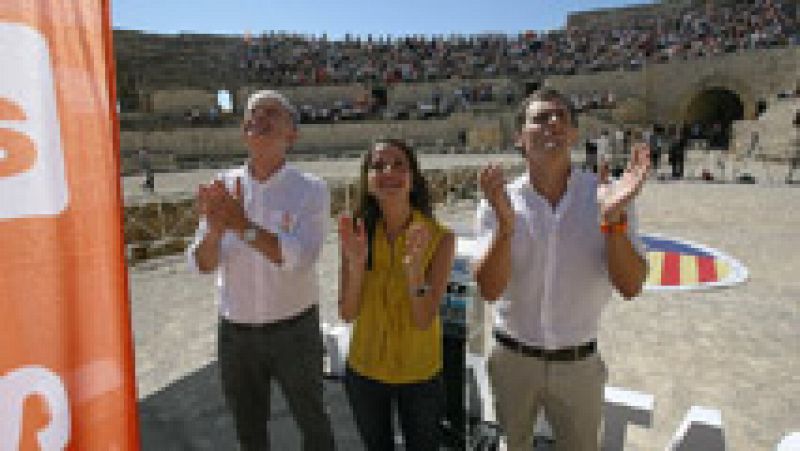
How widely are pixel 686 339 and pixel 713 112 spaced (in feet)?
105

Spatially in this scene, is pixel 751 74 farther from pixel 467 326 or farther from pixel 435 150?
pixel 467 326

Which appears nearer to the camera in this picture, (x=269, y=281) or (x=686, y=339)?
(x=269, y=281)

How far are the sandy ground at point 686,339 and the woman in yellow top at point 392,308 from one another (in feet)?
6.63

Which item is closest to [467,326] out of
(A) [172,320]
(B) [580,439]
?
(B) [580,439]

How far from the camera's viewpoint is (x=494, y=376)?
2.41 meters

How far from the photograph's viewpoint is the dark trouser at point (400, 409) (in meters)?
2.35

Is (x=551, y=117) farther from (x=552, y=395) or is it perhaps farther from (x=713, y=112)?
(x=713, y=112)

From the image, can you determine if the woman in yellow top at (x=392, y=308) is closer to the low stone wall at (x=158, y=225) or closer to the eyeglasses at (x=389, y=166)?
the eyeglasses at (x=389, y=166)

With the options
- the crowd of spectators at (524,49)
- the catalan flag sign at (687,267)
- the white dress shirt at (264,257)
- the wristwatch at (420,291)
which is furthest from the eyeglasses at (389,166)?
the crowd of spectators at (524,49)

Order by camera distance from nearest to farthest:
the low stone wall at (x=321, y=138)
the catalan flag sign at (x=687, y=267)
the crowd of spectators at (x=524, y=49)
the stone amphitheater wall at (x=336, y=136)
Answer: the catalan flag sign at (x=687, y=267) → the low stone wall at (x=321, y=138) → the stone amphitheater wall at (x=336, y=136) → the crowd of spectators at (x=524, y=49)

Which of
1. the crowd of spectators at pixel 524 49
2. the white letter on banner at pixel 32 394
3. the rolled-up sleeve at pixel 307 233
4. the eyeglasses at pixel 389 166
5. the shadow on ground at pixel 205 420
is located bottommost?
the shadow on ground at pixel 205 420

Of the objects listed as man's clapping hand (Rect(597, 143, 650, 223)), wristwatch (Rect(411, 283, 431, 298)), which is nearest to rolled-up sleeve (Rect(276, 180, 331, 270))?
wristwatch (Rect(411, 283, 431, 298))

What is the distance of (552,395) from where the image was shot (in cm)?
226

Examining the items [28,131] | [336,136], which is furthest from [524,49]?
[28,131]
